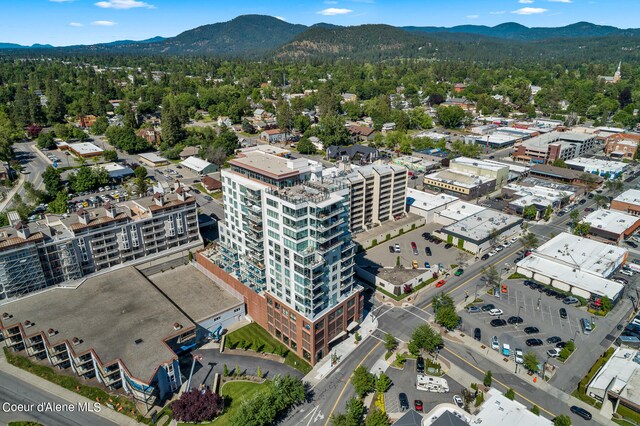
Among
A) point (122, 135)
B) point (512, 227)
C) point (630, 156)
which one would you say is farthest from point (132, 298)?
point (630, 156)

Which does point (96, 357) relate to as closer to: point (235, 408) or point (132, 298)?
point (132, 298)

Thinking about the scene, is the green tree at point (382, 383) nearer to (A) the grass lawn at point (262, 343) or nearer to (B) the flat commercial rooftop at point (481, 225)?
(A) the grass lawn at point (262, 343)

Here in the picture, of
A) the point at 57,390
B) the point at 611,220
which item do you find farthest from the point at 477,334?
the point at 57,390

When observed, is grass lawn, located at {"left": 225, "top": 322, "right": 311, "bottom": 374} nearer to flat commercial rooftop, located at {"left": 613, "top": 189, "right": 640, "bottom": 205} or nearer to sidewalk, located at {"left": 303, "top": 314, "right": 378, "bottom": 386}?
sidewalk, located at {"left": 303, "top": 314, "right": 378, "bottom": 386}

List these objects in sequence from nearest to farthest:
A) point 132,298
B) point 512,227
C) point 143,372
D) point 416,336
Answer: point 143,372, point 416,336, point 132,298, point 512,227

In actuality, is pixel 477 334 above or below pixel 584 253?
below

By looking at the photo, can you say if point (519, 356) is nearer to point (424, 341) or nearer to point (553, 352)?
point (553, 352)
